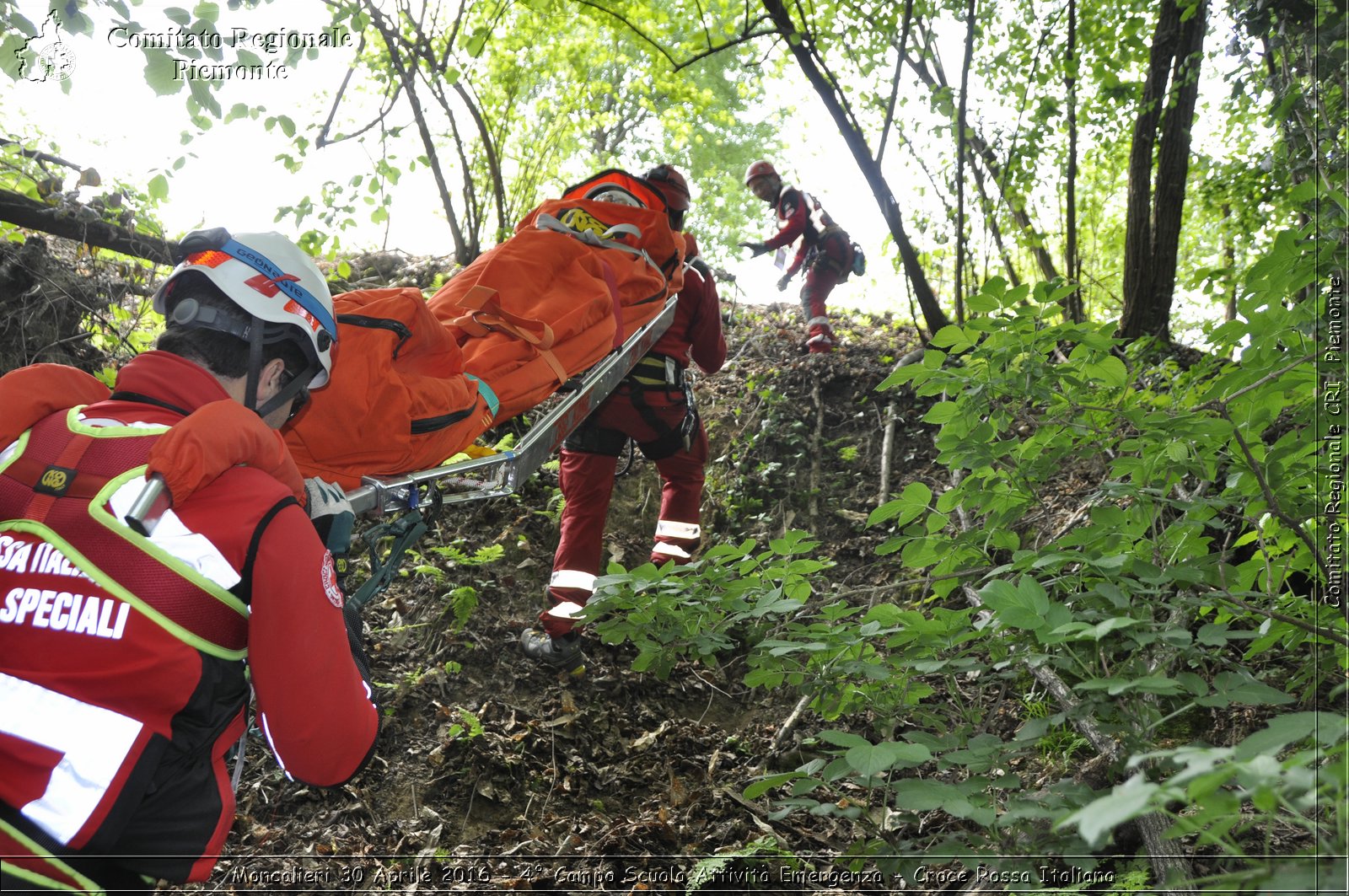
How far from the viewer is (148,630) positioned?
1552mm

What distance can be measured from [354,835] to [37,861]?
6.70 ft

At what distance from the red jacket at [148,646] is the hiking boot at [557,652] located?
2608mm

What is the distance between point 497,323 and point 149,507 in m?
2.09

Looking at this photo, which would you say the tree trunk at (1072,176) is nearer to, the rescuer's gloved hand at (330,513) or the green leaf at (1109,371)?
the green leaf at (1109,371)

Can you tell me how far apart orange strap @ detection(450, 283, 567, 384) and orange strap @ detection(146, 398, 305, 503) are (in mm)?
1716

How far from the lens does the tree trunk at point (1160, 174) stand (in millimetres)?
5285

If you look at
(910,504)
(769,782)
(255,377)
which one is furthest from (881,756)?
(255,377)

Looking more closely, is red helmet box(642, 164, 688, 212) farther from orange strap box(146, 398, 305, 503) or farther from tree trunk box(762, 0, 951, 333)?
orange strap box(146, 398, 305, 503)

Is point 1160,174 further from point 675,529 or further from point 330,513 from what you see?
point 330,513

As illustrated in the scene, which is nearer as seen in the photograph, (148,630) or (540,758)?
(148,630)

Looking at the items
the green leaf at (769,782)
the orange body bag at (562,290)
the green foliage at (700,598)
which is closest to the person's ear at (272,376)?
the green foliage at (700,598)

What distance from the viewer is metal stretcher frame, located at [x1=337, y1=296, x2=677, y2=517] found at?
281 centimetres

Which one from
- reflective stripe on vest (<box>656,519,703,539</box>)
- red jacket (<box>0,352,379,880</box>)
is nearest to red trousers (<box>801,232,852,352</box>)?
reflective stripe on vest (<box>656,519,703,539</box>)

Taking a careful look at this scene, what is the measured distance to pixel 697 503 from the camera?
514 cm
